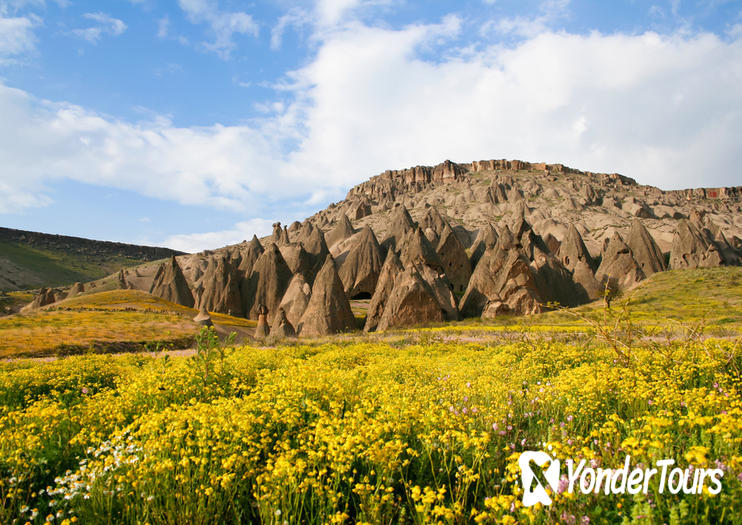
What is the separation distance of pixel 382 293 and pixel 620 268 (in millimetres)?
22902

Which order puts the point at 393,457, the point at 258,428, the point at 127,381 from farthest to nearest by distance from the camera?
the point at 127,381, the point at 258,428, the point at 393,457

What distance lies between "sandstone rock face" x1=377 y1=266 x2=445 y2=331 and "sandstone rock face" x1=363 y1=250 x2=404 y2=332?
92cm

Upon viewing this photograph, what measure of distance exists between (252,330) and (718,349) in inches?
1036

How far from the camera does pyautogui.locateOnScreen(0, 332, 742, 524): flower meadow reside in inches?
114

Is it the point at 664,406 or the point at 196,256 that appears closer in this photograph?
the point at 664,406

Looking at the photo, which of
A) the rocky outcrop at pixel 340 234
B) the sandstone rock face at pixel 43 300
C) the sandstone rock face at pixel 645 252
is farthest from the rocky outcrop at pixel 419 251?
the sandstone rock face at pixel 43 300

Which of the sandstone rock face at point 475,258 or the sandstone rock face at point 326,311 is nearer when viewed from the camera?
the sandstone rock face at point 326,311

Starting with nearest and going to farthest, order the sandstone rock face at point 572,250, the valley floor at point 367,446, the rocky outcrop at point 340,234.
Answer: the valley floor at point 367,446, the sandstone rock face at point 572,250, the rocky outcrop at point 340,234

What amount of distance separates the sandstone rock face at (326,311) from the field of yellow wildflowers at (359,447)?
17.7 meters

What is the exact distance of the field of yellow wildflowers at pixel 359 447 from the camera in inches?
114

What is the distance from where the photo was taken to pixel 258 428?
4375 mm

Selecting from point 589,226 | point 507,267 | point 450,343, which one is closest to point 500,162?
point 589,226

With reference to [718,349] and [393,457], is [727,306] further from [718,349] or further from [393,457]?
[393,457]

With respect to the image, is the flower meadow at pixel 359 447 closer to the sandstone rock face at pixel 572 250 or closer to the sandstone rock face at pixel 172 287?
the sandstone rock face at pixel 172 287
